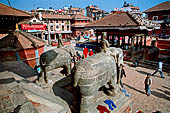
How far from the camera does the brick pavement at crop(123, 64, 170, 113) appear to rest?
6172 millimetres

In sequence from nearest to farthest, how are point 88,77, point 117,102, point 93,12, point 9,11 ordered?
1. point 88,77
2. point 117,102
3. point 9,11
4. point 93,12

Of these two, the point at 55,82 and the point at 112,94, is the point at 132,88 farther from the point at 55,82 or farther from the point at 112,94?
the point at 55,82

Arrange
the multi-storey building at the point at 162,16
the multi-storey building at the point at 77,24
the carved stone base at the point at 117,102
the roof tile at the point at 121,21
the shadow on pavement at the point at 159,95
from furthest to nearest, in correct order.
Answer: the multi-storey building at the point at 77,24
the multi-storey building at the point at 162,16
the roof tile at the point at 121,21
the shadow on pavement at the point at 159,95
the carved stone base at the point at 117,102

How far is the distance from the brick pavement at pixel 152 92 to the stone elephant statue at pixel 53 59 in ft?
14.7

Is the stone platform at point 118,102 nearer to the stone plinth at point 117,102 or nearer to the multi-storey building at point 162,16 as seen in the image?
the stone plinth at point 117,102

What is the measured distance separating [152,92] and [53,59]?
645 centimetres

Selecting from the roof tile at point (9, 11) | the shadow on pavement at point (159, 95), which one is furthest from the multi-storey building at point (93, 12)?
the roof tile at point (9, 11)

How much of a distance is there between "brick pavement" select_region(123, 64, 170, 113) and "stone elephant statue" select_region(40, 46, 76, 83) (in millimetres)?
4494

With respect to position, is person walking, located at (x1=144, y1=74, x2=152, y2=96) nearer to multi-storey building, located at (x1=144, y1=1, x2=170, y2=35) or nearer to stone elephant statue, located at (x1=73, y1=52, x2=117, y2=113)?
stone elephant statue, located at (x1=73, y1=52, x2=117, y2=113)

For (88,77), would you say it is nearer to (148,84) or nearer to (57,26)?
(148,84)

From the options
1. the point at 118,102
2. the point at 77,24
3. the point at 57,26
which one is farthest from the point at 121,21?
the point at 77,24

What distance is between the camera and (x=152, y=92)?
24.7 ft

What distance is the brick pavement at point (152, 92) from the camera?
617cm

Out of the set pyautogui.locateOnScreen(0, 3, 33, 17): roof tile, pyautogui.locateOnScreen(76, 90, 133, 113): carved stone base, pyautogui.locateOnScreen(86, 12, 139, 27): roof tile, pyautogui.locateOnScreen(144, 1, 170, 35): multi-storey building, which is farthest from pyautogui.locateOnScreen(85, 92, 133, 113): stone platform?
pyautogui.locateOnScreen(144, 1, 170, 35): multi-storey building
